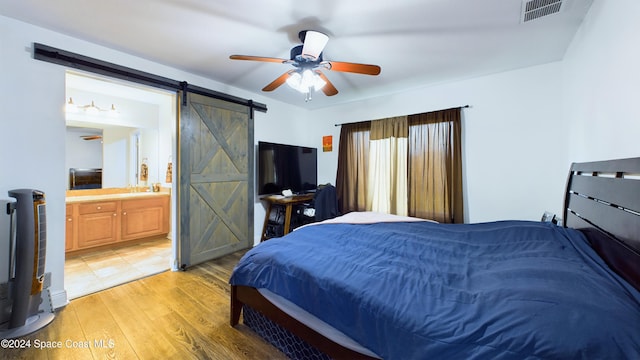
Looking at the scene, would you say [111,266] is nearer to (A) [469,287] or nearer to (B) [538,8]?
(A) [469,287]

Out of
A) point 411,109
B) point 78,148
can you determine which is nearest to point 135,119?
point 78,148

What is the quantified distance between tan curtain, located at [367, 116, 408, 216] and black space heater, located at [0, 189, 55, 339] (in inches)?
142

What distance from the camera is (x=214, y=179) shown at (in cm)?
338

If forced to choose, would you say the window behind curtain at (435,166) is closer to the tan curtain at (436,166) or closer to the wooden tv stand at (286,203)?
the tan curtain at (436,166)

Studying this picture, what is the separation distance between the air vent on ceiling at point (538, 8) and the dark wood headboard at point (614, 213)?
116 cm

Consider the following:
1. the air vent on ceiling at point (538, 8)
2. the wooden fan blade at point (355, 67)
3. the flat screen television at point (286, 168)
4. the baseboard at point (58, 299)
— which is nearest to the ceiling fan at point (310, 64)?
the wooden fan blade at point (355, 67)

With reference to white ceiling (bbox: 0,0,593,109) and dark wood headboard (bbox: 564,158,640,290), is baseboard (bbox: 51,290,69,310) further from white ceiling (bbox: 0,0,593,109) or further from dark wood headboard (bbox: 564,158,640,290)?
dark wood headboard (bbox: 564,158,640,290)

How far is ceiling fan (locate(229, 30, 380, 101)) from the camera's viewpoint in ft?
6.51

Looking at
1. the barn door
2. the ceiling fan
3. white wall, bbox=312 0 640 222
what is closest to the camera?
white wall, bbox=312 0 640 222

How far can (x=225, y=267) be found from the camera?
125 inches

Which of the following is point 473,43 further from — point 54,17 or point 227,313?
point 54,17

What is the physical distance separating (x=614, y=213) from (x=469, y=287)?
2.93 ft

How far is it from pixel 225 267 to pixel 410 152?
116 inches

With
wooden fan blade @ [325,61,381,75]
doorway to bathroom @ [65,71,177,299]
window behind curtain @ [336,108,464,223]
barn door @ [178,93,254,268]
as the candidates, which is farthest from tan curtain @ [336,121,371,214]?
doorway to bathroom @ [65,71,177,299]
